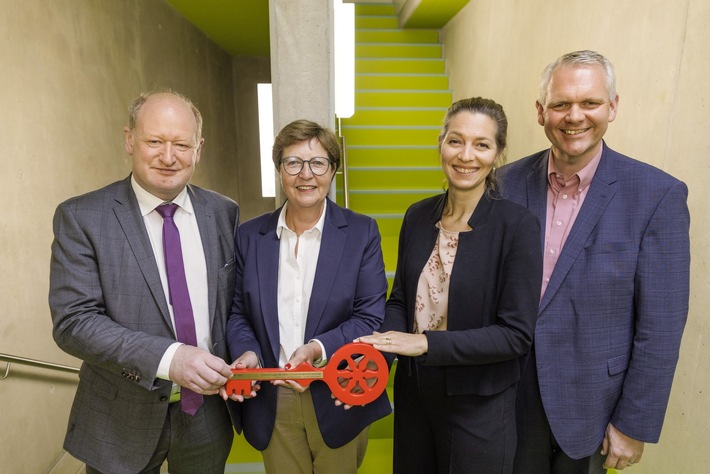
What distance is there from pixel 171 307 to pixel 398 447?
0.87 m

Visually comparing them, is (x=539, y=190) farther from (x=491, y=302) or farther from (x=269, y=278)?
(x=269, y=278)

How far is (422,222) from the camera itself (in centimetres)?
152

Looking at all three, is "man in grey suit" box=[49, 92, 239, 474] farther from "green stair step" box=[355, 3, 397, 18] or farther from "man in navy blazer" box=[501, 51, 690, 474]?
"green stair step" box=[355, 3, 397, 18]

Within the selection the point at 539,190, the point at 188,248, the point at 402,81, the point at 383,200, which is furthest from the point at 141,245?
the point at 402,81

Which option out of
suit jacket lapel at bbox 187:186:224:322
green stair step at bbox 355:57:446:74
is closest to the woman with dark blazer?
suit jacket lapel at bbox 187:186:224:322

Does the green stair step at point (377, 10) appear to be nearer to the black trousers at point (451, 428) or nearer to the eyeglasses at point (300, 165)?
the eyeglasses at point (300, 165)

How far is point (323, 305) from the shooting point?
4.95ft

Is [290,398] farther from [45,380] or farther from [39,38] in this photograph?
[39,38]

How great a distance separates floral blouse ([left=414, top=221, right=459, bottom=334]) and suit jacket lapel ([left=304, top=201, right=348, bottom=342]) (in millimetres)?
288

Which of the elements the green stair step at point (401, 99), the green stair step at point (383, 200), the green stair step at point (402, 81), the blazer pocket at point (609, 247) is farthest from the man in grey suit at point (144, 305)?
the green stair step at point (402, 81)

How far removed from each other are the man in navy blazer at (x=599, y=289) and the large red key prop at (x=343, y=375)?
515 mm

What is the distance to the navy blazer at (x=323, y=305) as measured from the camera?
1509 mm

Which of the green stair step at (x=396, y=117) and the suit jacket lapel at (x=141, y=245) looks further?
the green stair step at (x=396, y=117)

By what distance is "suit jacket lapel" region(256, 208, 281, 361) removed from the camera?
1.50 m
